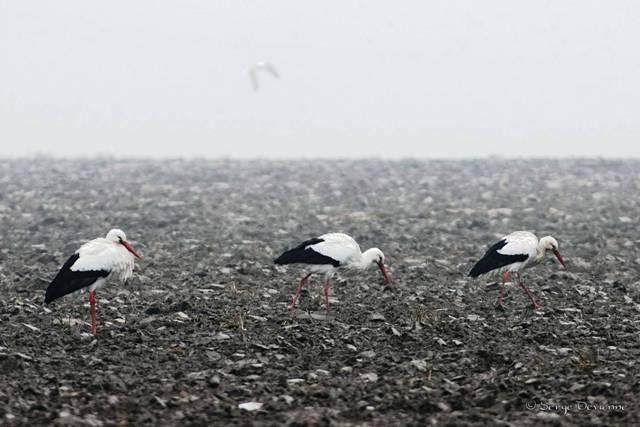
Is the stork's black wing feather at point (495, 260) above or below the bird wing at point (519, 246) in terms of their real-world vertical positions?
below

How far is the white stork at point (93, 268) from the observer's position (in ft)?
34.1

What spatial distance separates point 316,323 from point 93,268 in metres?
2.74

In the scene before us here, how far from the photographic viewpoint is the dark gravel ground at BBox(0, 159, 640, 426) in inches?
314

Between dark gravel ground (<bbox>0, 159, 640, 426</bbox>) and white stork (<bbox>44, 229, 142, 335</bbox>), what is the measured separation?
0.48m

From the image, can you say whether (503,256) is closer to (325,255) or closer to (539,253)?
(539,253)

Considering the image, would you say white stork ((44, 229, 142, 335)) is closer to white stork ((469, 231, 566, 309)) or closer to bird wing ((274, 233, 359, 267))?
bird wing ((274, 233, 359, 267))

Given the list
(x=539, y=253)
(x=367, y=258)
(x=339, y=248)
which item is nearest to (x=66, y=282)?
(x=339, y=248)

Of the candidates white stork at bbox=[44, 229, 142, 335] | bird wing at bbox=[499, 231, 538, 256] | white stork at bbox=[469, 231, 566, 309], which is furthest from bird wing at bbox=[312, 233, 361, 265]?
white stork at bbox=[44, 229, 142, 335]

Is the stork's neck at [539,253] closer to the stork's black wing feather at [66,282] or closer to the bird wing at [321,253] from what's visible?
the bird wing at [321,253]

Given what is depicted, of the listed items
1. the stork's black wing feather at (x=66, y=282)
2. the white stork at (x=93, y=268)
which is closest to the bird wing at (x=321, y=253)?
the white stork at (x=93, y=268)

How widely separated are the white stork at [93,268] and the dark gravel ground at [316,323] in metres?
0.48

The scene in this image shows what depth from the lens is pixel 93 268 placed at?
10.6 m

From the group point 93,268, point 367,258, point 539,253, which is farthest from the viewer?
point 539,253

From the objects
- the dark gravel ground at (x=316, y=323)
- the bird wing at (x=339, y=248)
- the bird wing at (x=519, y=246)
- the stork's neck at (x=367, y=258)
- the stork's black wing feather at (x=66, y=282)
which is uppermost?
the bird wing at (x=519, y=246)
